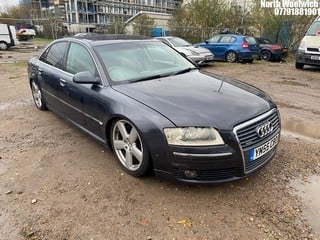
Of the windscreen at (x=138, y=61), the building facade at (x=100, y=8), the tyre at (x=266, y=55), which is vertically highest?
the building facade at (x=100, y=8)

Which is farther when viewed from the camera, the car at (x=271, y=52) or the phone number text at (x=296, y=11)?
the phone number text at (x=296, y=11)

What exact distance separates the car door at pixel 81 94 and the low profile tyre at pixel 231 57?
11.2 metres

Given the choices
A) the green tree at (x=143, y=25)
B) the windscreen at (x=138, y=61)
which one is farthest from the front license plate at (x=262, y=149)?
the green tree at (x=143, y=25)

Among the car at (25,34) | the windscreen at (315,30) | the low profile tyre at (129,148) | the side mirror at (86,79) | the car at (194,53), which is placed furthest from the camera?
the car at (25,34)

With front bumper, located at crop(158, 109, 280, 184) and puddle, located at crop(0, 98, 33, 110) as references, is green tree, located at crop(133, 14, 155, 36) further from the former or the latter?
front bumper, located at crop(158, 109, 280, 184)

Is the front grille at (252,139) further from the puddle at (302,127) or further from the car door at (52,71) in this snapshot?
the car door at (52,71)

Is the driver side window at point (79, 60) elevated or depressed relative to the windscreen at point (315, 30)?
depressed

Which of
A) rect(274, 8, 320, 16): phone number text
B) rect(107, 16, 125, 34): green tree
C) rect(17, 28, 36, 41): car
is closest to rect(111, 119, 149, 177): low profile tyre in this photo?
rect(274, 8, 320, 16): phone number text

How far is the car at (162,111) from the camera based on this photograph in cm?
282

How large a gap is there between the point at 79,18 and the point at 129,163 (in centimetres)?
6022

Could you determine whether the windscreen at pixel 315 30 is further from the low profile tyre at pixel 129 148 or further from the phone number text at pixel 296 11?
the low profile tyre at pixel 129 148

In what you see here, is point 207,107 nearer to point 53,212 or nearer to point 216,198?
point 216,198

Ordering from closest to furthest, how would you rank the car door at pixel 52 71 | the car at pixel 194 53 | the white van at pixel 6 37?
the car door at pixel 52 71
the car at pixel 194 53
the white van at pixel 6 37

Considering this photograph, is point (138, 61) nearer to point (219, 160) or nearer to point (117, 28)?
point (219, 160)
